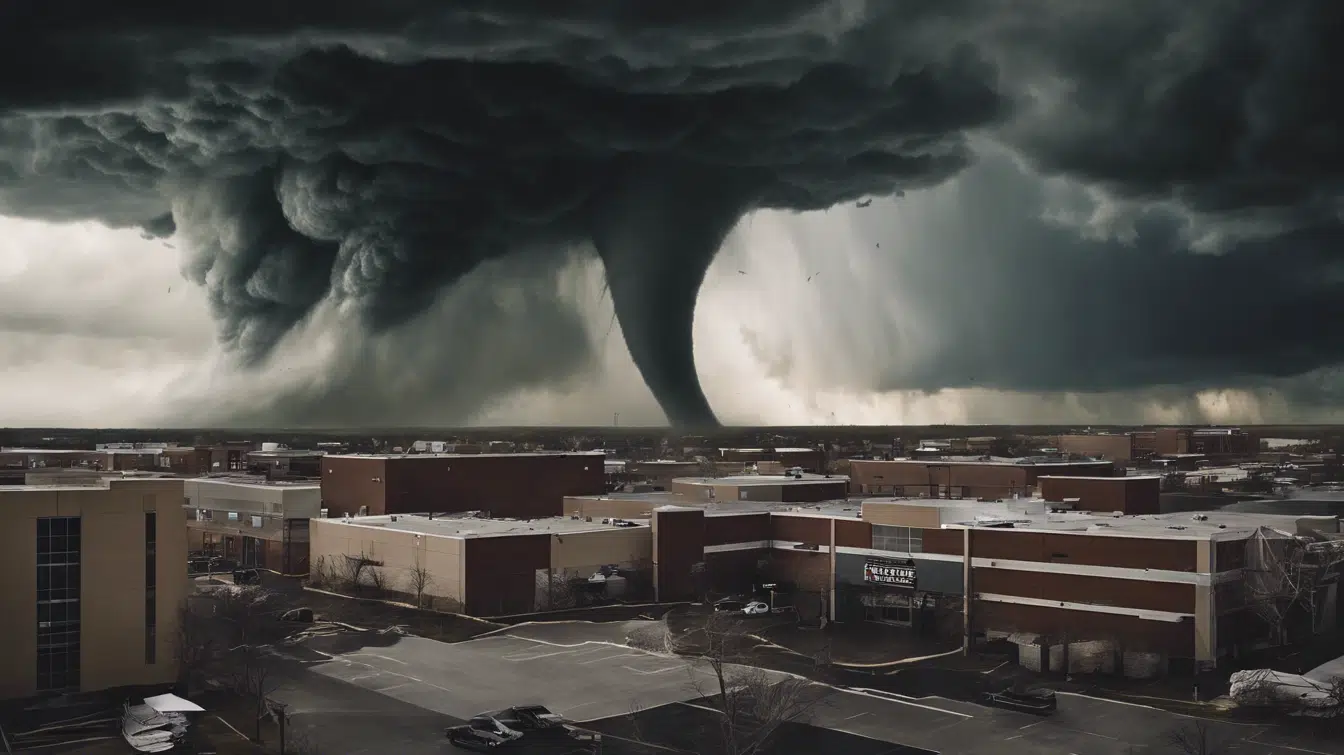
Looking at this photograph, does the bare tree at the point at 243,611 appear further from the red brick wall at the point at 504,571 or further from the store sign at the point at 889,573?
the store sign at the point at 889,573

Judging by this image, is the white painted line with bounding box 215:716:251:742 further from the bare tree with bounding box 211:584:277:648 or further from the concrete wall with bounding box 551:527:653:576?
the concrete wall with bounding box 551:527:653:576

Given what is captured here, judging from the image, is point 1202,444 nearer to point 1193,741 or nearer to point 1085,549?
point 1085,549

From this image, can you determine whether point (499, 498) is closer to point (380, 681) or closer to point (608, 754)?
point (380, 681)

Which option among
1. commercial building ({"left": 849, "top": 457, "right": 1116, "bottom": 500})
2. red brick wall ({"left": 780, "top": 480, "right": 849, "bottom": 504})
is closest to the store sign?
red brick wall ({"left": 780, "top": 480, "right": 849, "bottom": 504})

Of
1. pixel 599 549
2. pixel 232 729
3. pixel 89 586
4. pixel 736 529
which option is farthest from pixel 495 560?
pixel 232 729

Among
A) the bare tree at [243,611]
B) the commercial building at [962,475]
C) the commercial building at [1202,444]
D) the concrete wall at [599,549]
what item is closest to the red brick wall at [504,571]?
the concrete wall at [599,549]

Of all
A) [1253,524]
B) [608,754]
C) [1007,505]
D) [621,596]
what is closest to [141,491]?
[608,754]
